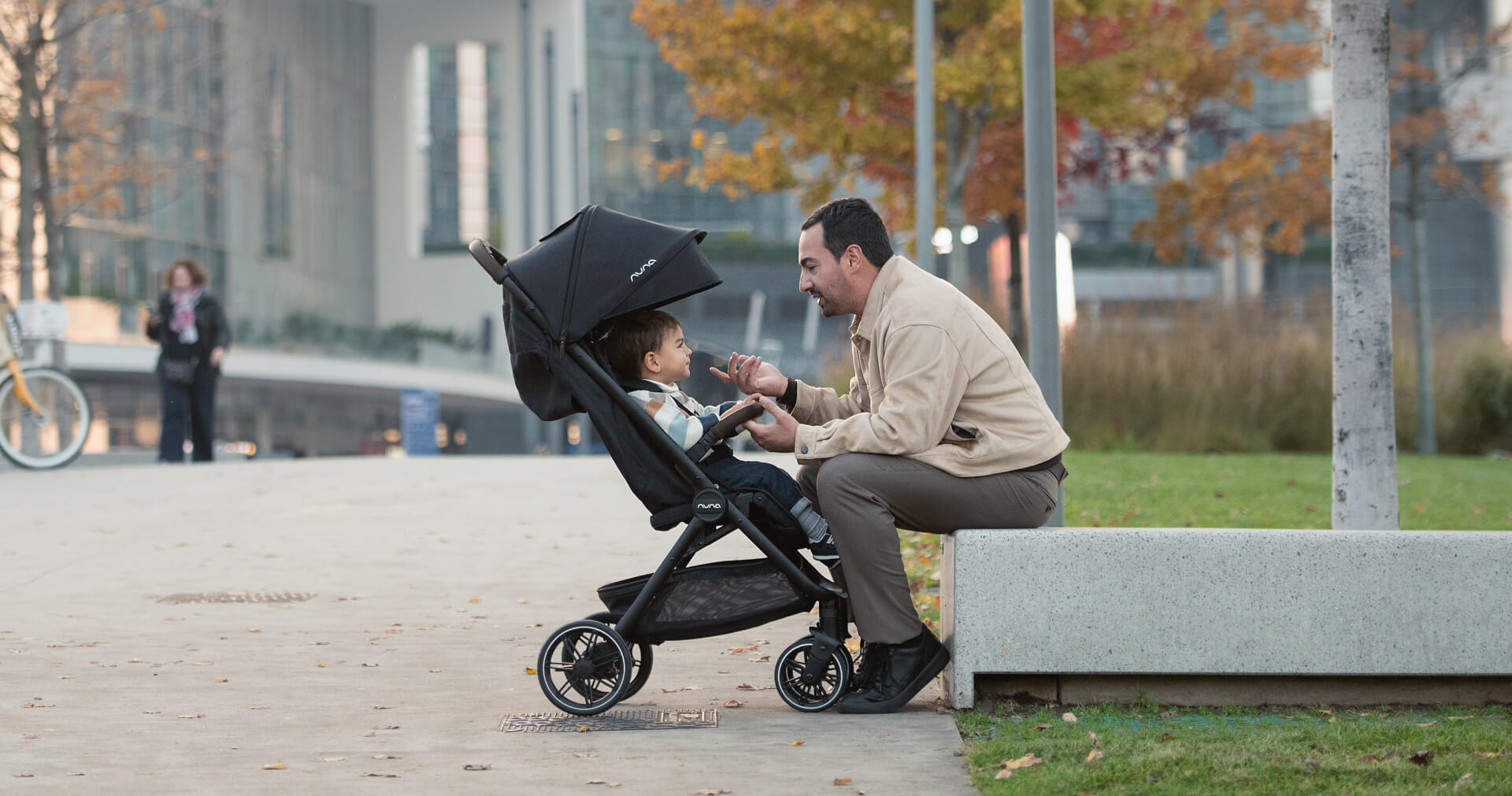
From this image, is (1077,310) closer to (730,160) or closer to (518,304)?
(730,160)

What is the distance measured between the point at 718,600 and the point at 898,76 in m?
14.0

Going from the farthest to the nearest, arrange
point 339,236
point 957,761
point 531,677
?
point 339,236
point 531,677
point 957,761

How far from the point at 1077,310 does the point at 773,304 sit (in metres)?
36.8

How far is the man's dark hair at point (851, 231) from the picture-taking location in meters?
4.85

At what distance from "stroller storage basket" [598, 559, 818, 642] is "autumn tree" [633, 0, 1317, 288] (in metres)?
12.6

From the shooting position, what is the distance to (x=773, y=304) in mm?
54938

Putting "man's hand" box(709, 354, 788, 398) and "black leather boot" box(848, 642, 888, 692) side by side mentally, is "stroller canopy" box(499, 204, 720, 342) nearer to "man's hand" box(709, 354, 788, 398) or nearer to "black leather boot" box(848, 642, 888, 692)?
"man's hand" box(709, 354, 788, 398)

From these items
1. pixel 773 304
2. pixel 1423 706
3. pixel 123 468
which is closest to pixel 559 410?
pixel 1423 706

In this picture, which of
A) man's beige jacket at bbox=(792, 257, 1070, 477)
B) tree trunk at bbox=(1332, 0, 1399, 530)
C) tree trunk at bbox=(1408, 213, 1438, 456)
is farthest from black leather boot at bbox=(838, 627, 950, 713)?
tree trunk at bbox=(1408, 213, 1438, 456)

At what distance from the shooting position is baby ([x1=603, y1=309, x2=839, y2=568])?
184 inches

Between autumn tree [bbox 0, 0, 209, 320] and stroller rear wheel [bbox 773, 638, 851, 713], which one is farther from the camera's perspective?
autumn tree [bbox 0, 0, 209, 320]

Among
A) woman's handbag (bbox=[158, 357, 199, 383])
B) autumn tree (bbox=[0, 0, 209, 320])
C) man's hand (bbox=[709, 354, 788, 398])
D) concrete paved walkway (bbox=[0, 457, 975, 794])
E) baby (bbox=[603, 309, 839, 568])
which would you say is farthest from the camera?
autumn tree (bbox=[0, 0, 209, 320])

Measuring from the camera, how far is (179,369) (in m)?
13.8

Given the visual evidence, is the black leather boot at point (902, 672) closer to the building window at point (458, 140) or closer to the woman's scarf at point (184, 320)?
the woman's scarf at point (184, 320)
